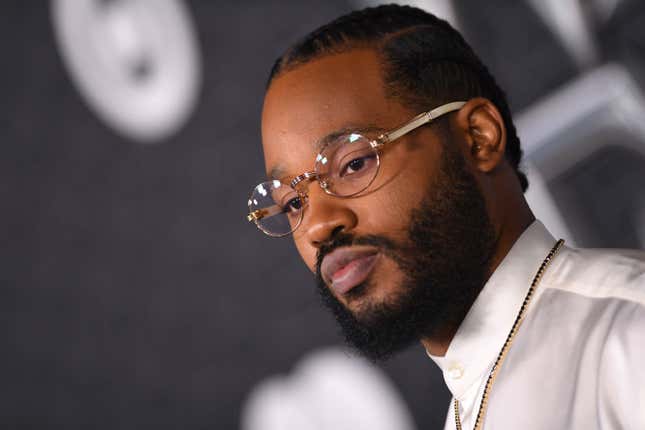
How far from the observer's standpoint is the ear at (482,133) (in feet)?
3.63

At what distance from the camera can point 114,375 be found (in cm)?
282

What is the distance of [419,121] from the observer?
3.55ft

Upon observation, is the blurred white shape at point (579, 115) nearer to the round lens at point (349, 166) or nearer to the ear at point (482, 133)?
the ear at point (482, 133)

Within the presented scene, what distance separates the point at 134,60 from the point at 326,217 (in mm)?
1918

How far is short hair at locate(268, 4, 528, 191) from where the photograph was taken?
1.12 metres

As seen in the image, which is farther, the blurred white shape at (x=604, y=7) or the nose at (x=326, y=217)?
the blurred white shape at (x=604, y=7)

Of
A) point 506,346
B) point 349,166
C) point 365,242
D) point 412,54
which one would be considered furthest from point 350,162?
point 506,346

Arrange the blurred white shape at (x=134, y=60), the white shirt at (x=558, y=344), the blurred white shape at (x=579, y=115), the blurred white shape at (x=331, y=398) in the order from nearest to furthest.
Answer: the white shirt at (x=558, y=344)
the blurred white shape at (x=579, y=115)
the blurred white shape at (x=331, y=398)
the blurred white shape at (x=134, y=60)

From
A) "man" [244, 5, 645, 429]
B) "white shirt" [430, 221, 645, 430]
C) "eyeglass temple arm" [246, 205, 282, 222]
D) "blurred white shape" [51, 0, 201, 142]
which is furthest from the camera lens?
"blurred white shape" [51, 0, 201, 142]

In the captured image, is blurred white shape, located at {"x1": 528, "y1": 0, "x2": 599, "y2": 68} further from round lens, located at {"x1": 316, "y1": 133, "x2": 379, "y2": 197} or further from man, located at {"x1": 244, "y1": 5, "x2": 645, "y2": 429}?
round lens, located at {"x1": 316, "y1": 133, "x2": 379, "y2": 197}

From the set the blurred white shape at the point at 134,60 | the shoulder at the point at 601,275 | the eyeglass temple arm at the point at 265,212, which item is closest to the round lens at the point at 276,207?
the eyeglass temple arm at the point at 265,212

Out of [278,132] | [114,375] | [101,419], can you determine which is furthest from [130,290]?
[278,132]

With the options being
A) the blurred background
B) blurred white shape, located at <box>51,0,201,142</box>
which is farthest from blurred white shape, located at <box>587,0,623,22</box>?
blurred white shape, located at <box>51,0,201,142</box>

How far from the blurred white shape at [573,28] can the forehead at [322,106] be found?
924 millimetres
